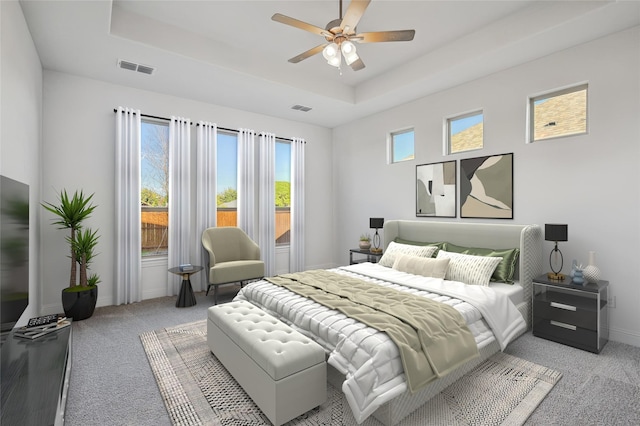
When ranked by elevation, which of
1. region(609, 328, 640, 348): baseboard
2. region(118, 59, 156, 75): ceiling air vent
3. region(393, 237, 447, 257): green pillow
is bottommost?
region(609, 328, 640, 348): baseboard

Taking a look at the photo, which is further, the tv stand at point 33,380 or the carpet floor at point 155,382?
the carpet floor at point 155,382

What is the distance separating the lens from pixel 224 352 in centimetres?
250

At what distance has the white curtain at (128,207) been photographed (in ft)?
14.0

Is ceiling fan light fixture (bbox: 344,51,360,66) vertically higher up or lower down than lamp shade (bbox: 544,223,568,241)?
higher up

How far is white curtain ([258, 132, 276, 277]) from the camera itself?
18.5 feet

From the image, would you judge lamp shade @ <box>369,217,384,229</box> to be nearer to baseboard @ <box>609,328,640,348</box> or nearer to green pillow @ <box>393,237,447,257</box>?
green pillow @ <box>393,237,447,257</box>

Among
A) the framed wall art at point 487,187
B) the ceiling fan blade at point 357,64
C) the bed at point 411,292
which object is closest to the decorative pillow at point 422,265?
the bed at point 411,292

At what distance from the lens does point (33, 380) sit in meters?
1.68

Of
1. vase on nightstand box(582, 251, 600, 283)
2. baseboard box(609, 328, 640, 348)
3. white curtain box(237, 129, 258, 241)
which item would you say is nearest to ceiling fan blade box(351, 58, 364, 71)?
white curtain box(237, 129, 258, 241)

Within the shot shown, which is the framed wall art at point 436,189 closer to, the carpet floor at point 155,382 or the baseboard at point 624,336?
the carpet floor at point 155,382

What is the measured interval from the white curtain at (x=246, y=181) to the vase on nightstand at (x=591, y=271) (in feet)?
15.2

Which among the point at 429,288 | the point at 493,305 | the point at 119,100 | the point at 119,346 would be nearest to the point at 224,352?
the point at 119,346

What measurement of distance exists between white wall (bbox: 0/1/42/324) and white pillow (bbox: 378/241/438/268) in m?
3.94

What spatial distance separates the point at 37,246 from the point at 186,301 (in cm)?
182
